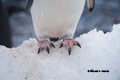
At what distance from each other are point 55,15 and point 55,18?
3cm

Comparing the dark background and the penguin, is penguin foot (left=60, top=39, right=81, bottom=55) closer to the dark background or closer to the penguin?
the penguin

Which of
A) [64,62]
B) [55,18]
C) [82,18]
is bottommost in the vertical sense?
[82,18]

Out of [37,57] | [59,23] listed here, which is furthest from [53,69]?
[59,23]

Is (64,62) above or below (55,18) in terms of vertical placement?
below

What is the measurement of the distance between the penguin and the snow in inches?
2.2

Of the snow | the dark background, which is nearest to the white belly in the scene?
the snow

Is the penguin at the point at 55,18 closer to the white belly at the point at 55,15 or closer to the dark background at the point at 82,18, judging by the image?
the white belly at the point at 55,15

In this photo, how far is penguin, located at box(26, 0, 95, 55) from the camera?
1303 mm

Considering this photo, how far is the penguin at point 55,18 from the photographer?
51.3 inches

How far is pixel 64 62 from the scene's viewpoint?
1.27m

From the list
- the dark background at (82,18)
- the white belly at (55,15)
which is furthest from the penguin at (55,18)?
the dark background at (82,18)

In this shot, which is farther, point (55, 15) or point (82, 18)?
point (82, 18)

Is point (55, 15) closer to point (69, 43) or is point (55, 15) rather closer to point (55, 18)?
point (55, 18)

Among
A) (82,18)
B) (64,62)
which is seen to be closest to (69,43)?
(64,62)
